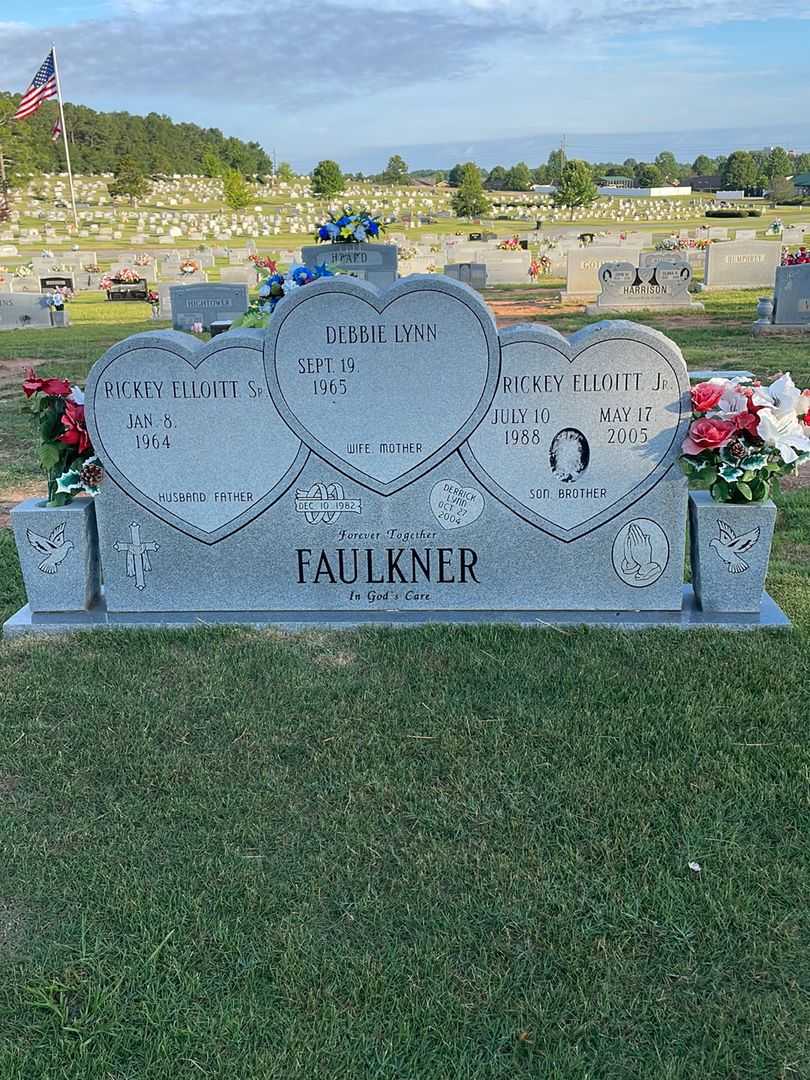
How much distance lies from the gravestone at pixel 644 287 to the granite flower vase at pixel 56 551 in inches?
548

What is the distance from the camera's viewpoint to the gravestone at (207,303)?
1603 centimetres

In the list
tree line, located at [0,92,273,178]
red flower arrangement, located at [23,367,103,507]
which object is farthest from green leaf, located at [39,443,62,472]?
tree line, located at [0,92,273,178]

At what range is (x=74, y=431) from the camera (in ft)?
16.0

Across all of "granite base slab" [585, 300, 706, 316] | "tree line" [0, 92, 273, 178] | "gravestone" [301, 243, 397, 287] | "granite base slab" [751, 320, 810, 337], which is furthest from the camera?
"tree line" [0, 92, 273, 178]

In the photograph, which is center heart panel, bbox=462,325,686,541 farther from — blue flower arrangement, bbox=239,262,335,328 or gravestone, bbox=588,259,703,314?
gravestone, bbox=588,259,703,314

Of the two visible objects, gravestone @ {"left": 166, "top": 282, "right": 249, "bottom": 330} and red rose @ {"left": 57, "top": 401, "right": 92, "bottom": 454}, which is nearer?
red rose @ {"left": 57, "top": 401, "right": 92, "bottom": 454}

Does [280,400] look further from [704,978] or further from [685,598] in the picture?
[704,978]

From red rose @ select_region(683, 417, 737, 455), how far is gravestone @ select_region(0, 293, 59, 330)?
55.7 ft

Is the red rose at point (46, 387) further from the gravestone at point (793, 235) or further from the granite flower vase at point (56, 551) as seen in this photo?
the gravestone at point (793, 235)

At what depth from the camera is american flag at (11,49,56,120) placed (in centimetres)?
3412

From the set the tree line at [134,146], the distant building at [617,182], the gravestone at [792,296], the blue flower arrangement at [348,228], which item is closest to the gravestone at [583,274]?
the gravestone at [792,296]

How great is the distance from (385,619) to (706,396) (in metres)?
1.93

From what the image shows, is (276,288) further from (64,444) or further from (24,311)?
(24,311)

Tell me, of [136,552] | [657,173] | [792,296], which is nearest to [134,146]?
[657,173]
